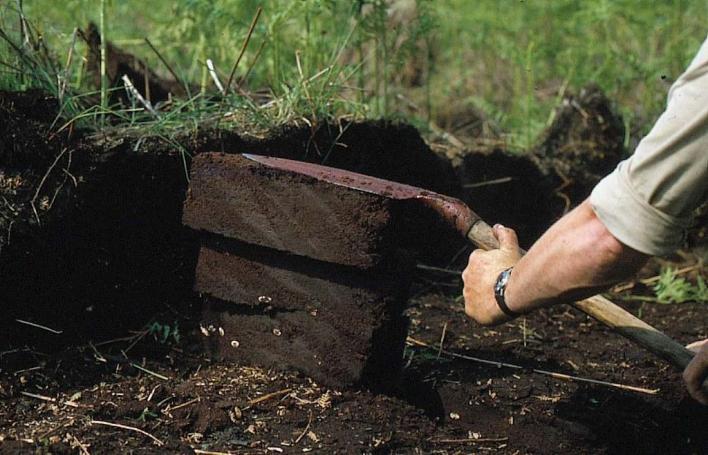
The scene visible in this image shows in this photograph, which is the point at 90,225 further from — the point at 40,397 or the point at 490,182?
the point at 490,182

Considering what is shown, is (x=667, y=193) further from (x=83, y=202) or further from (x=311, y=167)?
(x=83, y=202)

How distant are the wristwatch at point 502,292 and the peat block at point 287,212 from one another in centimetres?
40

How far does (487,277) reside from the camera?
275cm

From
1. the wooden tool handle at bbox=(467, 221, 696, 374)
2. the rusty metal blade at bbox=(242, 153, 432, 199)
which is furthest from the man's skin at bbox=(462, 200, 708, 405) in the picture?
the rusty metal blade at bbox=(242, 153, 432, 199)

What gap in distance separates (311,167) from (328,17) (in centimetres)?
182

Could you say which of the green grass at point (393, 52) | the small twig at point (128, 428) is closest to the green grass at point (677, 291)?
the green grass at point (393, 52)

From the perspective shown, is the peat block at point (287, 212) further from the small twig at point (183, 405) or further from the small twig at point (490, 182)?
the small twig at point (490, 182)

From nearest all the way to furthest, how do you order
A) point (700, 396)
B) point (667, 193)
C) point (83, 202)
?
point (667, 193) → point (700, 396) → point (83, 202)

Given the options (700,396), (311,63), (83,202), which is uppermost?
(311,63)

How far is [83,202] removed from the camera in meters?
3.23

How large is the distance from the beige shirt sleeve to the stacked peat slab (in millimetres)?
825

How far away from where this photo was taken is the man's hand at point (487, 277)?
271 cm

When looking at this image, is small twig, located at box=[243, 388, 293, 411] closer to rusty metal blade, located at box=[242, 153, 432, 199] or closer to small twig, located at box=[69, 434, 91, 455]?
small twig, located at box=[69, 434, 91, 455]

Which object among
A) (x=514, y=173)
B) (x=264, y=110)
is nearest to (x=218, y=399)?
(x=264, y=110)
